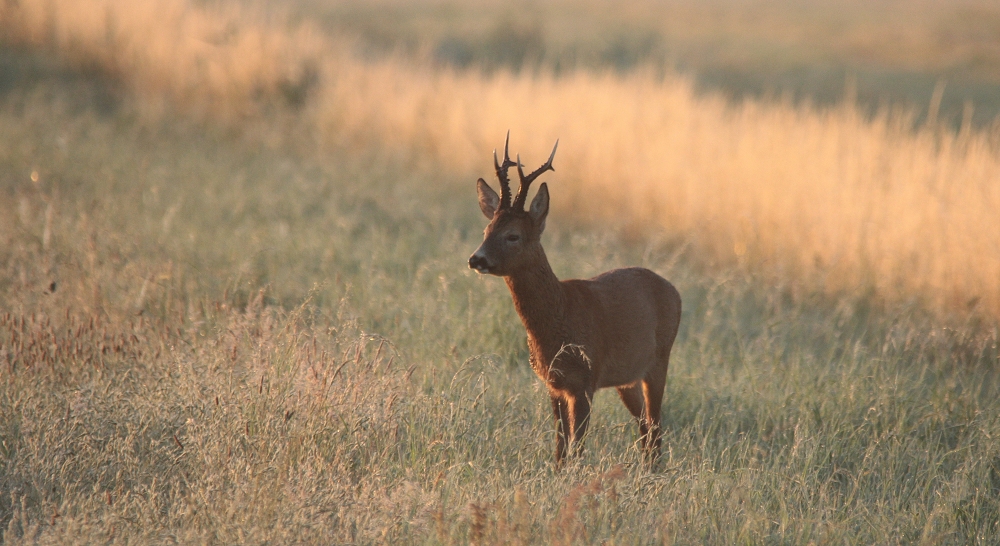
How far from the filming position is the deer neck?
149 inches

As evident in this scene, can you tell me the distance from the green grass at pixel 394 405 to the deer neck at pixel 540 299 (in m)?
0.46

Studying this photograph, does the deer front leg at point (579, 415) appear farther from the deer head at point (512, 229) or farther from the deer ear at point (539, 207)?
the deer ear at point (539, 207)

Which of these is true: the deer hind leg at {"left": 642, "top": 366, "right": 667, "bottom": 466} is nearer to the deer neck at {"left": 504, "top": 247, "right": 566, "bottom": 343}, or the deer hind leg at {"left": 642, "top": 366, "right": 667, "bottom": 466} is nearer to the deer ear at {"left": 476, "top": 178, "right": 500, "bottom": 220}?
the deer neck at {"left": 504, "top": 247, "right": 566, "bottom": 343}

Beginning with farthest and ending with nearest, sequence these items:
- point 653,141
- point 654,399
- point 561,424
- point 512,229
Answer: point 653,141 < point 654,399 < point 561,424 < point 512,229

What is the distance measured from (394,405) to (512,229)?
0.97 m

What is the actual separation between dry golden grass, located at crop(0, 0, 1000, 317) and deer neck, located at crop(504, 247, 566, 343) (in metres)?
3.71

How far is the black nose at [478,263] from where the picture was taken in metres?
3.47

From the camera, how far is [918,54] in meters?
27.7

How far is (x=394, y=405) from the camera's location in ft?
13.1

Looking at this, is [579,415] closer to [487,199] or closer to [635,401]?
[635,401]

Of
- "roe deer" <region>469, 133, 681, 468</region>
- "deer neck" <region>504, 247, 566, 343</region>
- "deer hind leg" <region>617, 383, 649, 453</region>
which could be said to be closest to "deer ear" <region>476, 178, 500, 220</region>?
"roe deer" <region>469, 133, 681, 468</region>

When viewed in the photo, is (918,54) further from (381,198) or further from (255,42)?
(381,198)

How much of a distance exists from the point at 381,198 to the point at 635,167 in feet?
8.54

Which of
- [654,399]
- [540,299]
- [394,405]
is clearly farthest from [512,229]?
[654,399]
